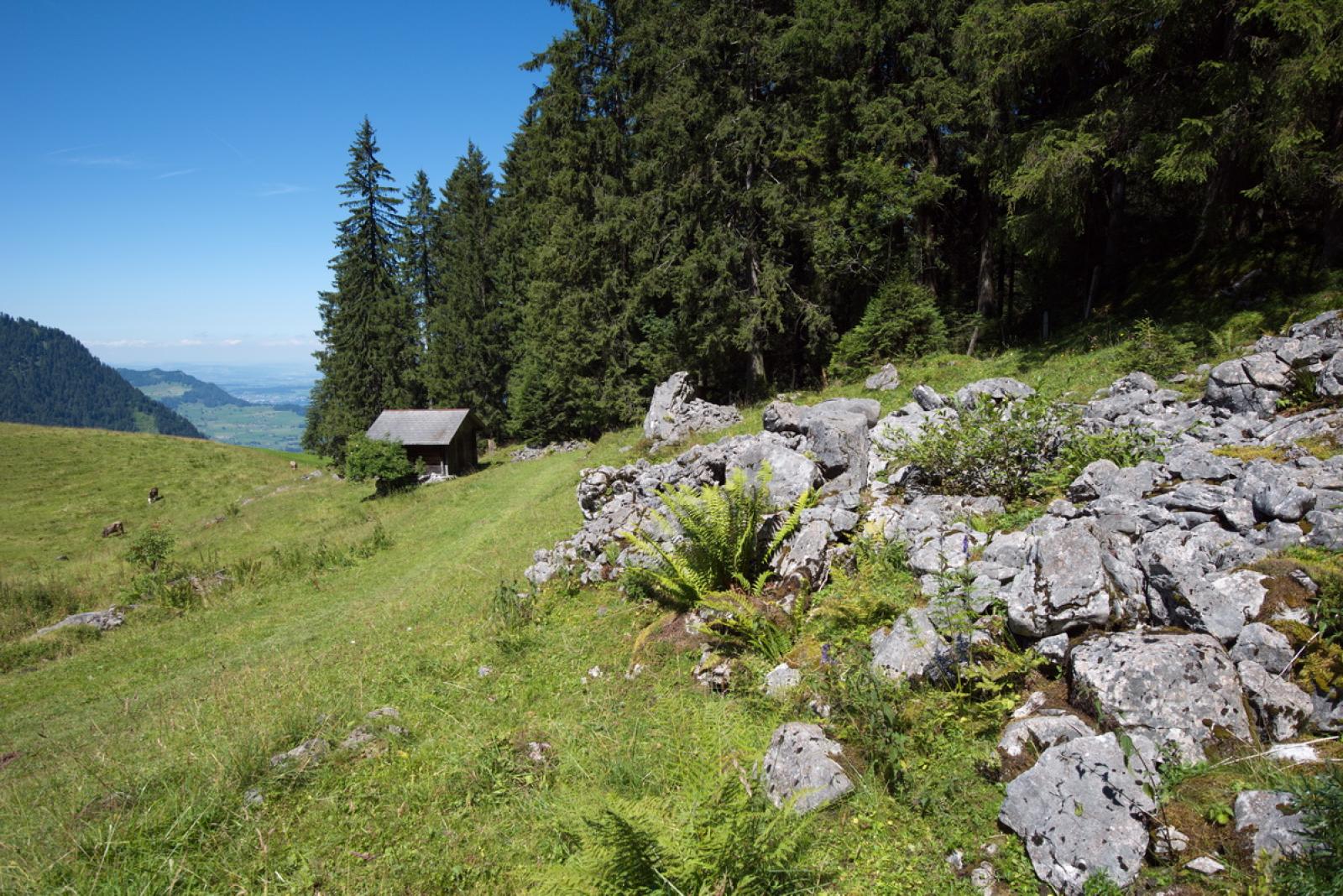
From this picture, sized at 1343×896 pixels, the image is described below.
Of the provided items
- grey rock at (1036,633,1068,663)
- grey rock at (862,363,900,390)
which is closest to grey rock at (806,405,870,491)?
grey rock at (1036,633,1068,663)

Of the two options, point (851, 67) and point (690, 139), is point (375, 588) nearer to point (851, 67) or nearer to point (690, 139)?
point (690, 139)

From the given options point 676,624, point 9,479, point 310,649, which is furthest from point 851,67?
point 9,479

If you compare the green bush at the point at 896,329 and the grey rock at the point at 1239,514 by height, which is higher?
the green bush at the point at 896,329

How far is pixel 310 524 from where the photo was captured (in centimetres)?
2275

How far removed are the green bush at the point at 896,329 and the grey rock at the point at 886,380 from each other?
7.83ft

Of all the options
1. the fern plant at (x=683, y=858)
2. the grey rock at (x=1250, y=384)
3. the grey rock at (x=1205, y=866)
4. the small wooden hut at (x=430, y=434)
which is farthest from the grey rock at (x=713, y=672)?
the small wooden hut at (x=430, y=434)

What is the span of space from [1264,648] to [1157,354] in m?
8.42

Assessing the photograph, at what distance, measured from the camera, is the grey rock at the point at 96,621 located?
12039mm

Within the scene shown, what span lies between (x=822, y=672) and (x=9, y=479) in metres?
50.7

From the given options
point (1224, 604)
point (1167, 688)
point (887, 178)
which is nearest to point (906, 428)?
point (1224, 604)

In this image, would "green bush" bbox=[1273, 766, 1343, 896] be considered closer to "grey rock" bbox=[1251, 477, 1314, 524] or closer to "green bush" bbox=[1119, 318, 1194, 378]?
"grey rock" bbox=[1251, 477, 1314, 524]

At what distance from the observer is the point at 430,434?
90.7 feet

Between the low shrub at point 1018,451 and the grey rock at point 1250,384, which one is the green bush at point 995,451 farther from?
the grey rock at point 1250,384

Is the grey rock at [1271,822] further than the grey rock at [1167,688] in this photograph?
No
